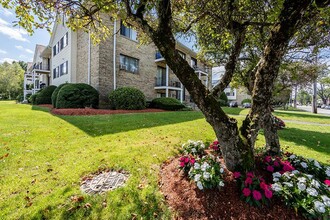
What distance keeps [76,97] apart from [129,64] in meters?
5.88

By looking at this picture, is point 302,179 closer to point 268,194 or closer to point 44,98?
point 268,194

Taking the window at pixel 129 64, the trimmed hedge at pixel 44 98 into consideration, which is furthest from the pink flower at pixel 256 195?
the trimmed hedge at pixel 44 98

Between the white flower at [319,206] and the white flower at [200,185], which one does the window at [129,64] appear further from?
the white flower at [319,206]

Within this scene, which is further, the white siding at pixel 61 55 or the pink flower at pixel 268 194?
the white siding at pixel 61 55

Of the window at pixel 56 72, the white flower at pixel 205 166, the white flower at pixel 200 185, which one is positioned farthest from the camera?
the window at pixel 56 72

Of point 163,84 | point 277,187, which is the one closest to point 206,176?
point 277,187

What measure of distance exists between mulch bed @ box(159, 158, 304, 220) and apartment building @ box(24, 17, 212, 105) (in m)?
11.4

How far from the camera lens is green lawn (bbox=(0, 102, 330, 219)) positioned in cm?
250

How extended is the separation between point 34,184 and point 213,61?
898 centimetres

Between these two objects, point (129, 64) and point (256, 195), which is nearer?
point (256, 195)

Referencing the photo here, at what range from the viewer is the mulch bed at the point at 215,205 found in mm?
2330

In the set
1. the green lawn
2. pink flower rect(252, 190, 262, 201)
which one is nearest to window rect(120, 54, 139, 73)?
the green lawn

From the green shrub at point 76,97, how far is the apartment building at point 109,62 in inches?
45.7

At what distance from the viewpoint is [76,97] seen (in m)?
12.2
